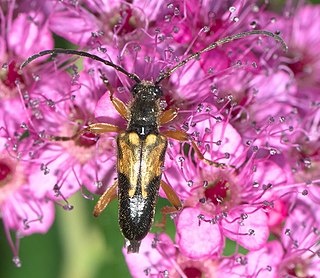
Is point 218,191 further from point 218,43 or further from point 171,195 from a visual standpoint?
point 218,43

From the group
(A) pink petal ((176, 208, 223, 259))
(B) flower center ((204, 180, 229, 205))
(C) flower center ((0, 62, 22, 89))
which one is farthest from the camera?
(C) flower center ((0, 62, 22, 89))

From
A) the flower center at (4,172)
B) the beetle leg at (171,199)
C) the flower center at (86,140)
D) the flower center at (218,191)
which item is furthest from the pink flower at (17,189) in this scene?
the flower center at (218,191)

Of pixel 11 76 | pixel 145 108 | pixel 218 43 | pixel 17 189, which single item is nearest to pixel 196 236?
pixel 145 108

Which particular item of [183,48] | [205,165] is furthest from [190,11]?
[205,165]

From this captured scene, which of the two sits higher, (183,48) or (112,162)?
(183,48)

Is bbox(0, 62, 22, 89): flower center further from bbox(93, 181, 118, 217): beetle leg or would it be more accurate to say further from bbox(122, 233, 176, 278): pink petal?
bbox(122, 233, 176, 278): pink petal

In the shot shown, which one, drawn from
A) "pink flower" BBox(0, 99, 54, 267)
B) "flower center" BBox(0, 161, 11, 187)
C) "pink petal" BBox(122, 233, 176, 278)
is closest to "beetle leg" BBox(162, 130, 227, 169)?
"pink petal" BBox(122, 233, 176, 278)

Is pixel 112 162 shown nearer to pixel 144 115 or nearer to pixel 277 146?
pixel 144 115
